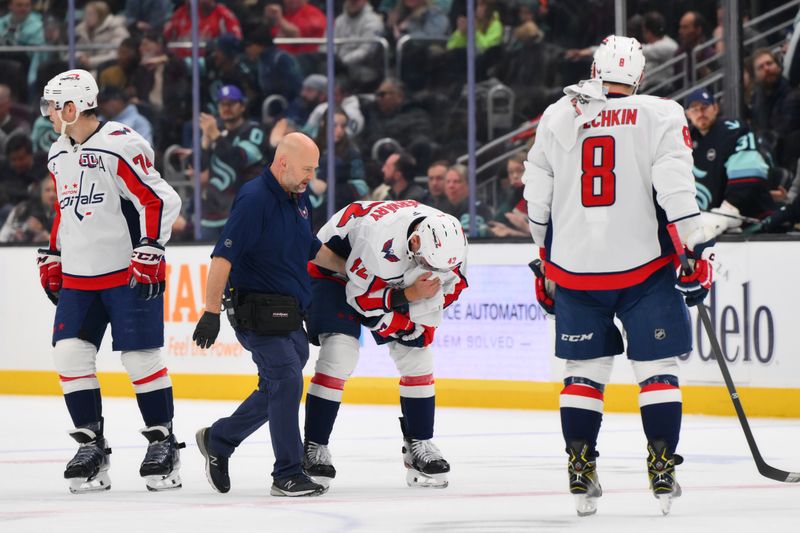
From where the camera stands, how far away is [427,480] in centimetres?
545

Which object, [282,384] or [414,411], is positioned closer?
[282,384]

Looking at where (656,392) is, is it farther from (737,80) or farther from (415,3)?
(415,3)

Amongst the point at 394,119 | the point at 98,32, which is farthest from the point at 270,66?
the point at 98,32

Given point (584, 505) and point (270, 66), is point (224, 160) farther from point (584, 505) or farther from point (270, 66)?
point (584, 505)

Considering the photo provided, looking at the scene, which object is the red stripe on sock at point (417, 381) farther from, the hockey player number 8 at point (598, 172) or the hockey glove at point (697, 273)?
the hockey glove at point (697, 273)

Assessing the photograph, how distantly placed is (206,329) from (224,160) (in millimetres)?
5767

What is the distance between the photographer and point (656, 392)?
450 centimetres

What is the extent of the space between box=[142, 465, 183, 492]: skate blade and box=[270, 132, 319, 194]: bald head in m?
1.17

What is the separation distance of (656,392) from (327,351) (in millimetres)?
1438

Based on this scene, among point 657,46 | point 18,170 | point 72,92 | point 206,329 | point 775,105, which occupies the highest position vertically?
point 657,46

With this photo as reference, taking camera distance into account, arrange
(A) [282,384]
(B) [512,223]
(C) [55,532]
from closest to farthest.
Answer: (C) [55,532] < (A) [282,384] < (B) [512,223]

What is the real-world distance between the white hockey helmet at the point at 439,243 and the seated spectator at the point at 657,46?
4967 millimetres

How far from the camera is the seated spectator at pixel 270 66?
11.3 meters

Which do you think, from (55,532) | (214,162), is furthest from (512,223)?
(55,532)
